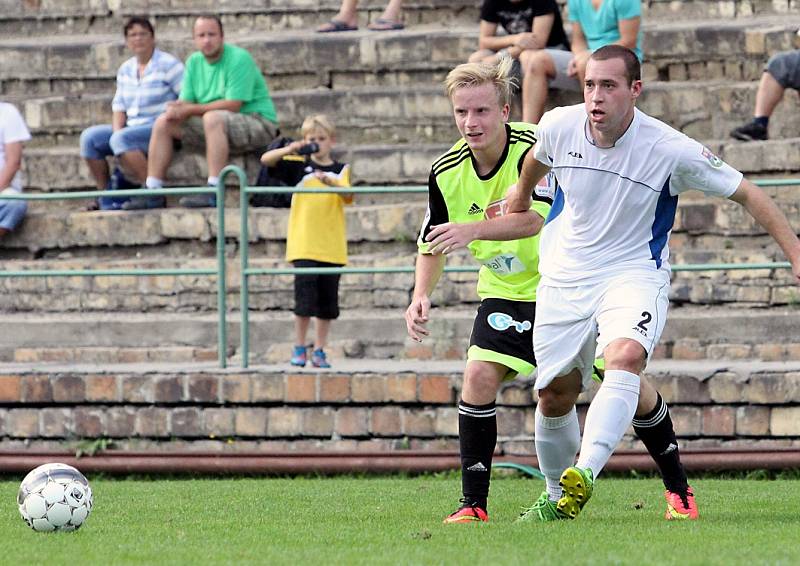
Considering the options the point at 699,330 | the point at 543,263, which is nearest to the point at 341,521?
the point at 543,263

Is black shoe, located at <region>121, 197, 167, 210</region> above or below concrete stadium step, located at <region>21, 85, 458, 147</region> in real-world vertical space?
below

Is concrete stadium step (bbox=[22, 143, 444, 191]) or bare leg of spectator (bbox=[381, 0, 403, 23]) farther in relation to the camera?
bare leg of spectator (bbox=[381, 0, 403, 23])

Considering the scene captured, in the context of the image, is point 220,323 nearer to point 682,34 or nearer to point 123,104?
point 123,104

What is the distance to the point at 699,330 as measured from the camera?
11523mm

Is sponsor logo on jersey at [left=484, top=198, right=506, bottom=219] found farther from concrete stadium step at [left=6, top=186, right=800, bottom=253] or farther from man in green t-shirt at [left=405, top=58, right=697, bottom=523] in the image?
concrete stadium step at [left=6, top=186, right=800, bottom=253]

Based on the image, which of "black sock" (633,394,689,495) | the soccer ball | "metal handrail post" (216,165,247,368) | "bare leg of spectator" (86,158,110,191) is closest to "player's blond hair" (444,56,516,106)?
"black sock" (633,394,689,495)

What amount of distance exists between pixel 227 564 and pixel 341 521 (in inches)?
64.7

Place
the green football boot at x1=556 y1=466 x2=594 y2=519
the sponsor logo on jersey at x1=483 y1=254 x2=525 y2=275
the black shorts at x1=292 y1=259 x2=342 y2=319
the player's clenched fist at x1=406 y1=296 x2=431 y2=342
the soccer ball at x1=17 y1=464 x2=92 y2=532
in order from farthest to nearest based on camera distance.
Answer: the black shorts at x1=292 y1=259 x2=342 y2=319, the sponsor logo on jersey at x1=483 y1=254 x2=525 y2=275, the player's clenched fist at x1=406 y1=296 x2=431 y2=342, the soccer ball at x1=17 y1=464 x2=92 y2=532, the green football boot at x1=556 y1=466 x2=594 y2=519

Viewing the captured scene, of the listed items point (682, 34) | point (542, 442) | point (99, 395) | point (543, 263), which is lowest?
point (99, 395)

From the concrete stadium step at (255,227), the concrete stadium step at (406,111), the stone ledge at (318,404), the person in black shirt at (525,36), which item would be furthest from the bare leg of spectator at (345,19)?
the stone ledge at (318,404)

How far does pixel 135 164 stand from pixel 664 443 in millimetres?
7764

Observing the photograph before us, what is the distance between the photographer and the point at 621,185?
6.50 metres

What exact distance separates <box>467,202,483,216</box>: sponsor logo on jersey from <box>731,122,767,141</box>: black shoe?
6507 mm

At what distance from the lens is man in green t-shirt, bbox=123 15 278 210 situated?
13.5 metres
